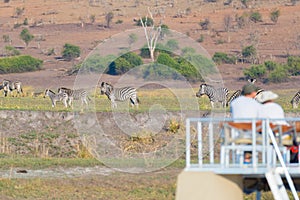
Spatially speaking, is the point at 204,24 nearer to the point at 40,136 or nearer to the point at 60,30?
the point at 60,30

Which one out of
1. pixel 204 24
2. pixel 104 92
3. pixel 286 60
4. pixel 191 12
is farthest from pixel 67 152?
pixel 191 12

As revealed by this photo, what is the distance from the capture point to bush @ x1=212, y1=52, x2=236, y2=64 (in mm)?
68000

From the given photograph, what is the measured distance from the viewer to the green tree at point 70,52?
71.3 meters

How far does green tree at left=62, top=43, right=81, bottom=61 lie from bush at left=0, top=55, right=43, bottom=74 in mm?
3502

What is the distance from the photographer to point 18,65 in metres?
68.1

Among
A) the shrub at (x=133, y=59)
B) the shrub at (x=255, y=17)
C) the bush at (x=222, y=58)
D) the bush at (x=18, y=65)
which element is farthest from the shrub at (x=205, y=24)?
the bush at (x=18, y=65)

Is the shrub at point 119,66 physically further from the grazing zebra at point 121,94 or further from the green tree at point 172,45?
the grazing zebra at point 121,94

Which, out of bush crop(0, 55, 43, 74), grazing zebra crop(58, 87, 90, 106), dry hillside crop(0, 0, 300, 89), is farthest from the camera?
dry hillside crop(0, 0, 300, 89)

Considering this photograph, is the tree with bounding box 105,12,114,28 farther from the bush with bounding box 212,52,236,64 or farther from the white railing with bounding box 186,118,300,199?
the white railing with bounding box 186,118,300,199

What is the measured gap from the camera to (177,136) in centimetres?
3616

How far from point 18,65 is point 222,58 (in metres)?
12.0

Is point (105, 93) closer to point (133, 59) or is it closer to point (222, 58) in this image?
point (133, 59)

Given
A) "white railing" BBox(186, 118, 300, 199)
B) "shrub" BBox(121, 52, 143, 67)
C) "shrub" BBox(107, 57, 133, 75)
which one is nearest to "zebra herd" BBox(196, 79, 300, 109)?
"shrub" BBox(107, 57, 133, 75)

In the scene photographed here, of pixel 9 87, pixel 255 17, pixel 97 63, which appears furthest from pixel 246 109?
pixel 255 17
